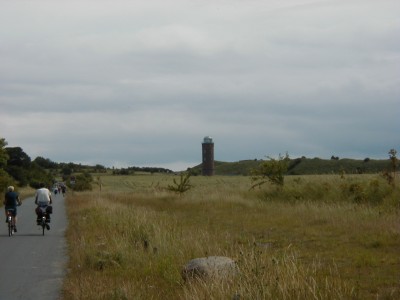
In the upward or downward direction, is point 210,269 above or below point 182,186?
below

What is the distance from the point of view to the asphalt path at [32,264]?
39.0 ft

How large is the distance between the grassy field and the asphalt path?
385mm

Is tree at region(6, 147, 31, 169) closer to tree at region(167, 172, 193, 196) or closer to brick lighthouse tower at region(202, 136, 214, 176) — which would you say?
brick lighthouse tower at region(202, 136, 214, 176)

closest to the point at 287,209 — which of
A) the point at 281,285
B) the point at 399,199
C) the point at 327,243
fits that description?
the point at 399,199

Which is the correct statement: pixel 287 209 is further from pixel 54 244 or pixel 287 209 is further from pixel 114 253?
pixel 114 253

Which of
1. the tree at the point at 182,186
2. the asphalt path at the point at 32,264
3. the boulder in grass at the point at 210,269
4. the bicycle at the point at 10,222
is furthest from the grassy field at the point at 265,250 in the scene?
the tree at the point at 182,186

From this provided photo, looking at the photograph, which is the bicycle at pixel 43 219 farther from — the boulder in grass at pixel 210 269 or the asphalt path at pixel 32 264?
the boulder in grass at pixel 210 269

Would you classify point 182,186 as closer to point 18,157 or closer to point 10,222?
point 10,222

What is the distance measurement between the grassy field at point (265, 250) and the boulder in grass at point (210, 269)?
0.68ft

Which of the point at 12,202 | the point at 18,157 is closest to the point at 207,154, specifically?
the point at 18,157

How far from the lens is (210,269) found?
1030 centimetres

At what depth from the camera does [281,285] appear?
26.8ft

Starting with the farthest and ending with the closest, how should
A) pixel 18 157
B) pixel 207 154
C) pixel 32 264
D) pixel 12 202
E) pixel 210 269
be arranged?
pixel 207 154, pixel 18 157, pixel 12 202, pixel 32 264, pixel 210 269

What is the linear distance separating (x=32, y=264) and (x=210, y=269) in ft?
21.5
